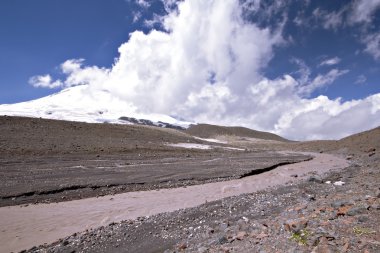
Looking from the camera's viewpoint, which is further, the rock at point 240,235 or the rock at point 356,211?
the rock at point 240,235

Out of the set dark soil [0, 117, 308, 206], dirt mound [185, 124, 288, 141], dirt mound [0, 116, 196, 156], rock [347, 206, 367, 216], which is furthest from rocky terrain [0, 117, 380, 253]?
dirt mound [185, 124, 288, 141]

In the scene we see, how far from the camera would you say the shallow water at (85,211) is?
1317cm

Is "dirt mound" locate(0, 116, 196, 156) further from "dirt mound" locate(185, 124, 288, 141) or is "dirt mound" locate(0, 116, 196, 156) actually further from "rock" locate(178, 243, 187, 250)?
"dirt mound" locate(185, 124, 288, 141)

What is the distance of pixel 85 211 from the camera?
53.0ft

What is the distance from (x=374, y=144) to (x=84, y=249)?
4707 centimetres

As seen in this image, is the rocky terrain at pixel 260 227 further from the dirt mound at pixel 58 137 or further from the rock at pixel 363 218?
the dirt mound at pixel 58 137

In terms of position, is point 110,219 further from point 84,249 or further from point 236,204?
point 236,204

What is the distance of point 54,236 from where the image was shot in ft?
42.4

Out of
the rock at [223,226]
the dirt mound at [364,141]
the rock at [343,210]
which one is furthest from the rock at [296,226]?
the dirt mound at [364,141]

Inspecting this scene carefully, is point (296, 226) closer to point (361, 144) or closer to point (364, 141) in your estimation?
point (361, 144)

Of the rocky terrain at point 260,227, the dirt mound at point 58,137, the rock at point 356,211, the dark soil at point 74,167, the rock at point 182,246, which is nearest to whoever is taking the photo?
the rocky terrain at point 260,227

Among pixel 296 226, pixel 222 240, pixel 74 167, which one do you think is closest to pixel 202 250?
pixel 222 240

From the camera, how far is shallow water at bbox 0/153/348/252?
13.2 meters

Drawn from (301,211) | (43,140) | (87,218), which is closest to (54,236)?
(87,218)
